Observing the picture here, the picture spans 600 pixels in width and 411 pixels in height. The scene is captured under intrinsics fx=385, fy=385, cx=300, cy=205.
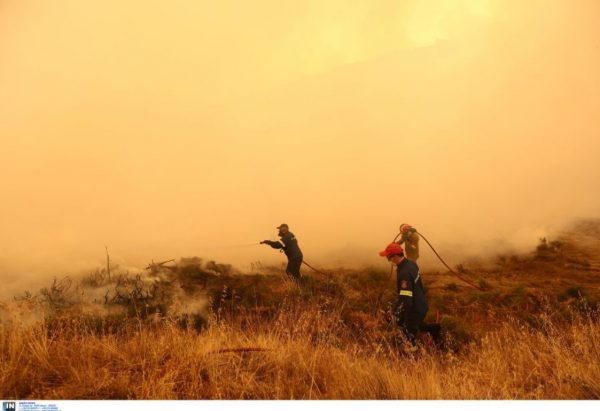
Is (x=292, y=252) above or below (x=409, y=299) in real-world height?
above

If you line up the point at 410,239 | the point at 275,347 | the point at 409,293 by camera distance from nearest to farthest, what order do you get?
1. the point at 275,347
2. the point at 409,293
3. the point at 410,239

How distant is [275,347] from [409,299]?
139 centimetres

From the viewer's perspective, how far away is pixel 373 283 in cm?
639

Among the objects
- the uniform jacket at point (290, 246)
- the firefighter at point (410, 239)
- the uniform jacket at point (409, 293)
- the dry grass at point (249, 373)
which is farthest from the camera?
the uniform jacket at point (290, 246)

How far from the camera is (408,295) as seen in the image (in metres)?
3.76

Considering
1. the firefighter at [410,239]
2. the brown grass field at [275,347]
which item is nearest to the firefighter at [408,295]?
the brown grass field at [275,347]

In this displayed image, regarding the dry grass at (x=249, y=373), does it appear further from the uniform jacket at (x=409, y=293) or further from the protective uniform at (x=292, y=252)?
the protective uniform at (x=292, y=252)

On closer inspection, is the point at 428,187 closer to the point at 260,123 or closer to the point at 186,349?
the point at 260,123

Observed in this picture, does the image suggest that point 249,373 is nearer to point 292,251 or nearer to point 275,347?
point 275,347

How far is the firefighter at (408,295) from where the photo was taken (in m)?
3.79

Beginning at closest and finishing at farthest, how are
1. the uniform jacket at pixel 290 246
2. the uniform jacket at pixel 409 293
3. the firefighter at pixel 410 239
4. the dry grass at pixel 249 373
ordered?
the dry grass at pixel 249 373 < the uniform jacket at pixel 409 293 < the firefighter at pixel 410 239 < the uniform jacket at pixel 290 246

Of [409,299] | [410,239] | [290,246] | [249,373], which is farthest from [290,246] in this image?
[249,373]
